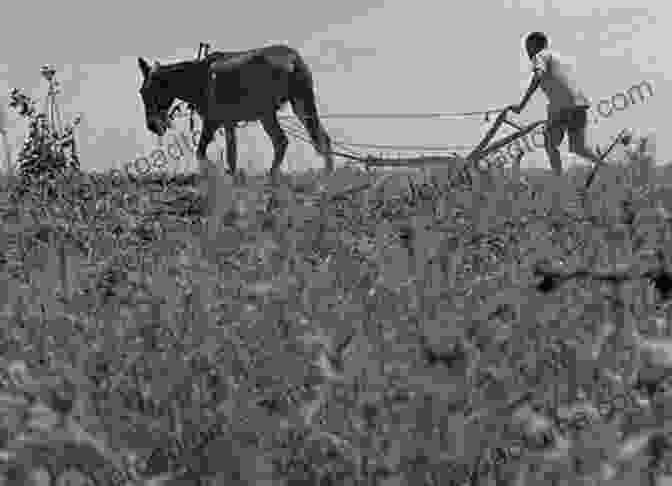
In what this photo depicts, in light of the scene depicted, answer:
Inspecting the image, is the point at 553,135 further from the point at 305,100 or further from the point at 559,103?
the point at 305,100

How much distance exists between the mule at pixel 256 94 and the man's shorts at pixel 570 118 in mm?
3101

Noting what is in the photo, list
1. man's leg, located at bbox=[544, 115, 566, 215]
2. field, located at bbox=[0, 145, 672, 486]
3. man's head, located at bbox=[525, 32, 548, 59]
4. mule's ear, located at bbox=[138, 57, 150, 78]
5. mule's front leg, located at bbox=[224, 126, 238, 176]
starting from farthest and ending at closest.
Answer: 1. mule's ear, located at bbox=[138, 57, 150, 78]
2. mule's front leg, located at bbox=[224, 126, 238, 176]
3. man's head, located at bbox=[525, 32, 548, 59]
4. man's leg, located at bbox=[544, 115, 566, 215]
5. field, located at bbox=[0, 145, 672, 486]

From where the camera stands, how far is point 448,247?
9.18ft

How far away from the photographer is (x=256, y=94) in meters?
14.7

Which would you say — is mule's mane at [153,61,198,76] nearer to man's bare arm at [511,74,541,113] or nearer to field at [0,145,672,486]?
man's bare arm at [511,74,541,113]

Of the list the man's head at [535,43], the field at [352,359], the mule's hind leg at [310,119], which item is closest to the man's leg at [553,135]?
the man's head at [535,43]

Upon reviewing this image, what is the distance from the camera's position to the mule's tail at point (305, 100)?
15188 mm

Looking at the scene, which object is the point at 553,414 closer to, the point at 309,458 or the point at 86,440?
the point at 309,458

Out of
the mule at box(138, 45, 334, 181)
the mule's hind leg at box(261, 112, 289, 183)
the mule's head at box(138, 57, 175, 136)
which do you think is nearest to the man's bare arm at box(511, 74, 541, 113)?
the mule at box(138, 45, 334, 181)

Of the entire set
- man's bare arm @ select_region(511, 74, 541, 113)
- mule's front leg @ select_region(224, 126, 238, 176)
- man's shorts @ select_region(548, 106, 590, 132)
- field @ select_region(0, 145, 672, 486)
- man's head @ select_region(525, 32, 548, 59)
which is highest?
man's head @ select_region(525, 32, 548, 59)

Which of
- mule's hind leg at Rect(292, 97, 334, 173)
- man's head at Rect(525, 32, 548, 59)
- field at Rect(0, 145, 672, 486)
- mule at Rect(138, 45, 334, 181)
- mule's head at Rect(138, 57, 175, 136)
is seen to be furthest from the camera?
mule's head at Rect(138, 57, 175, 136)

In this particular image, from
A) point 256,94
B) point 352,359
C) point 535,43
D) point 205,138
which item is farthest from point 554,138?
point 352,359

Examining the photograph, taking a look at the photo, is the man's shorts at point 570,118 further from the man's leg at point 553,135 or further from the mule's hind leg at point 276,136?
the mule's hind leg at point 276,136

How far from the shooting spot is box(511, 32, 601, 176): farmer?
504 inches
